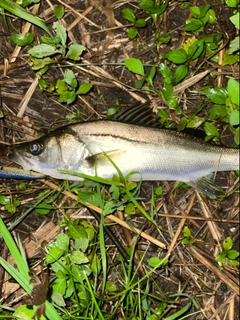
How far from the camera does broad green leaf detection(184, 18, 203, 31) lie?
4.00 m

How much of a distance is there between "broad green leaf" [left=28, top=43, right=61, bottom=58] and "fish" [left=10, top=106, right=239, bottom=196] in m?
0.64

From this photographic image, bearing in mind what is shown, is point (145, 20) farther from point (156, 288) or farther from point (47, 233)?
point (156, 288)

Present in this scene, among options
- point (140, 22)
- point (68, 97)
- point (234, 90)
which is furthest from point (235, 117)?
point (68, 97)

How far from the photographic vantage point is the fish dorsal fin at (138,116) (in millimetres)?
3914

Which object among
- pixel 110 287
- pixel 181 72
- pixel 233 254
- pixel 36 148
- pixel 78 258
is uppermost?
pixel 181 72

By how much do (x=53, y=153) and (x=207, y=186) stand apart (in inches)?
51.4

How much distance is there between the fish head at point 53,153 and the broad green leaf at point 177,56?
102cm

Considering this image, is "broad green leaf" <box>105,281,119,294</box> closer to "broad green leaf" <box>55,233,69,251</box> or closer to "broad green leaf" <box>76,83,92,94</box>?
"broad green leaf" <box>55,233,69,251</box>

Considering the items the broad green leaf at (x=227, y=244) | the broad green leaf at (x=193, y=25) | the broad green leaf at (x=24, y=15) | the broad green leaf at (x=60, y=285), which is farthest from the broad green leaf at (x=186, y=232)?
the broad green leaf at (x=24, y=15)

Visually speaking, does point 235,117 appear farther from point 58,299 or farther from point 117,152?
point 58,299

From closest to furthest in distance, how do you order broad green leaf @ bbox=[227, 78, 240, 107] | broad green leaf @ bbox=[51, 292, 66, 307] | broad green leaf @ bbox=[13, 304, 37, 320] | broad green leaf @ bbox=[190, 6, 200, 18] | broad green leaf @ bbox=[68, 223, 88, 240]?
broad green leaf @ bbox=[227, 78, 240, 107] → broad green leaf @ bbox=[13, 304, 37, 320] → broad green leaf @ bbox=[51, 292, 66, 307] → broad green leaf @ bbox=[68, 223, 88, 240] → broad green leaf @ bbox=[190, 6, 200, 18]

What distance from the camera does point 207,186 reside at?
3992mm

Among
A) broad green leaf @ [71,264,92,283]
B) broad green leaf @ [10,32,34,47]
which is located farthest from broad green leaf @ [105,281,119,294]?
broad green leaf @ [10,32,34,47]

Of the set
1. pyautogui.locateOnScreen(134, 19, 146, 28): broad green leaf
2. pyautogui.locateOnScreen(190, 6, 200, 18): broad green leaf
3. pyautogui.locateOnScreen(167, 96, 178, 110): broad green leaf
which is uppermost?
pyautogui.locateOnScreen(190, 6, 200, 18): broad green leaf
